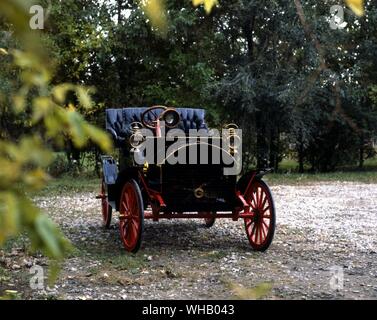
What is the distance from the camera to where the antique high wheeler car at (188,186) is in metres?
5.71

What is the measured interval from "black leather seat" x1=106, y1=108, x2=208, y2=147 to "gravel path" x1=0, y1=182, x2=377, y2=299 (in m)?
1.28

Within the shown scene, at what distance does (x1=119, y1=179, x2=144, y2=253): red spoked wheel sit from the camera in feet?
18.3

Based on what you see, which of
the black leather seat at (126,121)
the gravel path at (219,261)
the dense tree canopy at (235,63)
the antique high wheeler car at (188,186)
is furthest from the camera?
the dense tree canopy at (235,63)

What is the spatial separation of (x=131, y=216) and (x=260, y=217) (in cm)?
139

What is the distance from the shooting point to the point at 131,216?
5918mm

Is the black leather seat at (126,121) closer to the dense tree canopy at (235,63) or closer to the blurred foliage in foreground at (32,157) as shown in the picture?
the blurred foliage in foreground at (32,157)

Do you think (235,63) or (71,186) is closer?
(71,186)

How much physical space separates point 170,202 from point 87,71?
41.4 feet

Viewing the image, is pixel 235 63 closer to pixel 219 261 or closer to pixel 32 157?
pixel 219 261

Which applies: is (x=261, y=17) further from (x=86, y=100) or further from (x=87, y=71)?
(x=86, y=100)

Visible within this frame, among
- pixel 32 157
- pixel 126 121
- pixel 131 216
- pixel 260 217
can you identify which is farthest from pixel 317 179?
pixel 32 157

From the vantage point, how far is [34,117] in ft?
2.56

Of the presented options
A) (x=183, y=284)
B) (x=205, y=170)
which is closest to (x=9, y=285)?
(x=183, y=284)

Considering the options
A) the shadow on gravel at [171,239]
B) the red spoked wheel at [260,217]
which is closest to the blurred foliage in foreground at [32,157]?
the red spoked wheel at [260,217]
